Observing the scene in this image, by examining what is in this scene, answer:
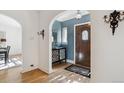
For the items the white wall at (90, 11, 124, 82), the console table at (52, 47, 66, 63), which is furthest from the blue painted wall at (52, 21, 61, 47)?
the white wall at (90, 11, 124, 82)

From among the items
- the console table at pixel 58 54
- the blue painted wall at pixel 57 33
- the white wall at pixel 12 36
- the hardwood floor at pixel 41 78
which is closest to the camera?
the hardwood floor at pixel 41 78

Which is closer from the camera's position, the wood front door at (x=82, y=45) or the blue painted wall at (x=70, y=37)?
the wood front door at (x=82, y=45)

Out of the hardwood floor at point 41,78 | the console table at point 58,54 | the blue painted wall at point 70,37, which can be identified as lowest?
the hardwood floor at point 41,78

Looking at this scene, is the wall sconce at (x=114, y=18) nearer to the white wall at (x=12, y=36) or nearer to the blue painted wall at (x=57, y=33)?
the blue painted wall at (x=57, y=33)

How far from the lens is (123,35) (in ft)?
5.43

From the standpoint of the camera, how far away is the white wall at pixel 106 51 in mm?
1711

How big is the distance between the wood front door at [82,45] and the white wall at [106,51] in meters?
2.28

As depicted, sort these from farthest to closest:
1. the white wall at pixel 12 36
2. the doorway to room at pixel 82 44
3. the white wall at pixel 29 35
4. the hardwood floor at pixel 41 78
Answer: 1. the white wall at pixel 12 36
2. the doorway to room at pixel 82 44
3. the white wall at pixel 29 35
4. the hardwood floor at pixel 41 78

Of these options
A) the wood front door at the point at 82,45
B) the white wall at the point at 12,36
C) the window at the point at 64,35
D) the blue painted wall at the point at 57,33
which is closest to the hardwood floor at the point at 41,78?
the wood front door at the point at 82,45

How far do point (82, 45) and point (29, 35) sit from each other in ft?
7.81
